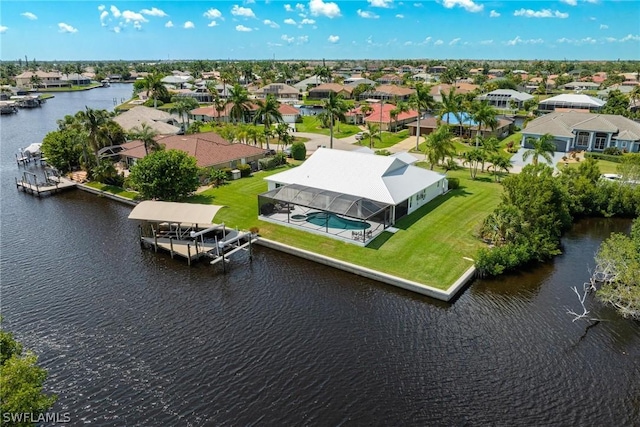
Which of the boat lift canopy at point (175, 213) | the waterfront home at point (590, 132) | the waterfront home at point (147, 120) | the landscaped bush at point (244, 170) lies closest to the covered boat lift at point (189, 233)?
the boat lift canopy at point (175, 213)

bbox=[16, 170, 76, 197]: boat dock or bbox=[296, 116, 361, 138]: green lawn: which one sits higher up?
bbox=[296, 116, 361, 138]: green lawn

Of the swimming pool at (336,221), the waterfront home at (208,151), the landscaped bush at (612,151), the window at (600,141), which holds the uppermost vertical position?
the waterfront home at (208,151)

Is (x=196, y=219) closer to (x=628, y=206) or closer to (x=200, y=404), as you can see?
(x=200, y=404)

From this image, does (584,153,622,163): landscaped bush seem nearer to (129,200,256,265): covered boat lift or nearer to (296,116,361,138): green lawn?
(296,116,361,138): green lawn

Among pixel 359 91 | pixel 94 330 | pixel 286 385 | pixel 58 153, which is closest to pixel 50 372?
pixel 94 330

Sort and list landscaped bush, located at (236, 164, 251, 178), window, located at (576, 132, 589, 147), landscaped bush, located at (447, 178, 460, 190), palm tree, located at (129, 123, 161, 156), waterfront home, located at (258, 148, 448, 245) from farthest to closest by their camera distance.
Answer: window, located at (576, 132, 589, 147) < landscaped bush, located at (236, 164, 251, 178) < palm tree, located at (129, 123, 161, 156) < landscaped bush, located at (447, 178, 460, 190) < waterfront home, located at (258, 148, 448, 245)

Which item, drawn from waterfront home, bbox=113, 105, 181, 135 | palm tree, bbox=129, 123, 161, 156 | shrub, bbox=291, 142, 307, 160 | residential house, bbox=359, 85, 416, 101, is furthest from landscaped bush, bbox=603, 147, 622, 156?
waterfront home, bbox=113, 105, 181, 135

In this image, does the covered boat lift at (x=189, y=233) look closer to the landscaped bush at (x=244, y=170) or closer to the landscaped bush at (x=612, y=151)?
the landscaped bush at (x=244, y=170)
